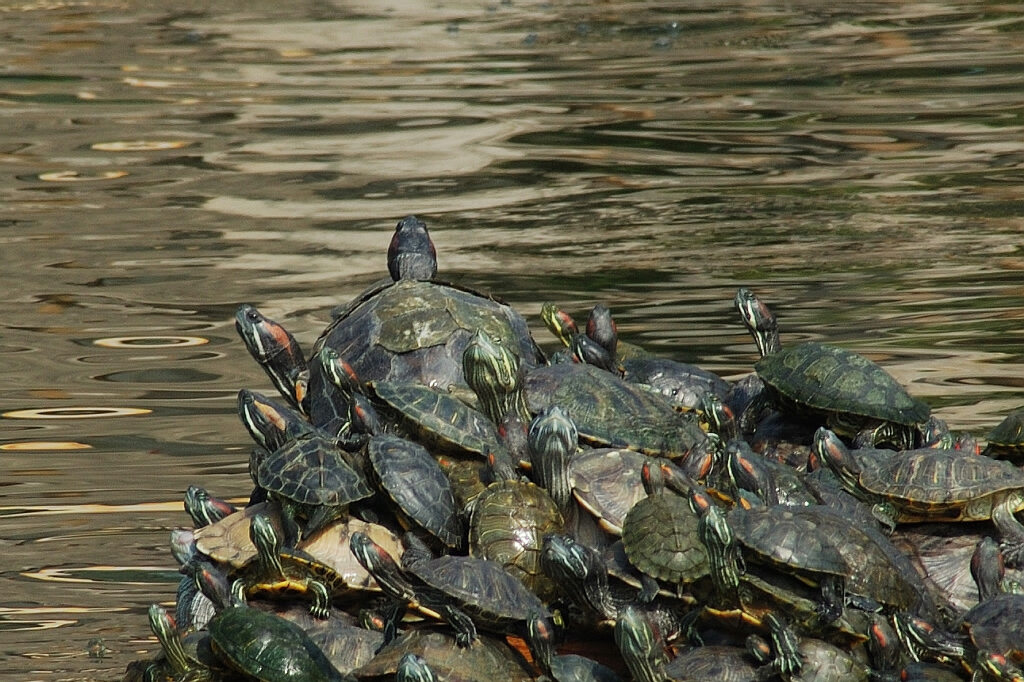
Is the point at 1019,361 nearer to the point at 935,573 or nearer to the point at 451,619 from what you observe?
the point at 935,573

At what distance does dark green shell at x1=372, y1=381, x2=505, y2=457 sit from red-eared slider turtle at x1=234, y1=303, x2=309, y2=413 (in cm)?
81

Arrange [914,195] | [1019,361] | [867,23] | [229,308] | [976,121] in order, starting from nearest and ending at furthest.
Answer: [1019,361], [229,308], [914,195], [976,121], [867,23]

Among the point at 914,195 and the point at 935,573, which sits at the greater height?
the point at 935,573

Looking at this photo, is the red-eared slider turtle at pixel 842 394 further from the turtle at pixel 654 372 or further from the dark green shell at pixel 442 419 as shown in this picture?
the dark green shell at pixel 442 419

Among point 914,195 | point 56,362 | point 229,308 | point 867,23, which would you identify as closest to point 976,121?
point 914,195

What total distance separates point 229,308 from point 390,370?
427cm

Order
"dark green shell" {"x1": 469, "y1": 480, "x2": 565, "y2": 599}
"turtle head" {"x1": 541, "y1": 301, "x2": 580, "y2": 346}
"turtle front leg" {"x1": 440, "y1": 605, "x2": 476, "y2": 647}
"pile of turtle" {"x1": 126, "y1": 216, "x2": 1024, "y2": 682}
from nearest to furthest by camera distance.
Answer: "pile of turtle" {"x1": 126, "y1": 216, "x2": 1024, "y2": 682} < "turtle front leg" {"x1": 440, "y1": 605, "x2": 476, "y2": 647} < "dark green shell" {"x1": 469, "y1": 480, "x2": 565, "y2": 599} < "turtle head" {"x1": 541, "y1": 301, "x2": 580, "y2": 346}

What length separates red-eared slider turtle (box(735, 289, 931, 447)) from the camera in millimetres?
4504

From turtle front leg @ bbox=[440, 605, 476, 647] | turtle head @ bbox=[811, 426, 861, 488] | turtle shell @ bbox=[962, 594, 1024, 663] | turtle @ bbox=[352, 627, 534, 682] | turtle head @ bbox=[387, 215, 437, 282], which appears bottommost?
turtle @ bbox=[352, 627, 534, 682]

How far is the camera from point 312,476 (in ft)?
13.7

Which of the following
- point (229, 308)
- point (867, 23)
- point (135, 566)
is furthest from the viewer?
point (867, 23)

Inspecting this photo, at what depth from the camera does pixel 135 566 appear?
217 inches

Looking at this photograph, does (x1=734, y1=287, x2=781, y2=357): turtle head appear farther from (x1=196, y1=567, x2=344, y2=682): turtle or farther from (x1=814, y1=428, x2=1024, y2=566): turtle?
(x1=196, y1=567, x2=344, y2=682): turtle

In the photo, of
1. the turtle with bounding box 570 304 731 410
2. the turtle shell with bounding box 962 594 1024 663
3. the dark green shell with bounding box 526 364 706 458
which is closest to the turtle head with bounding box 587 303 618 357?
the turtle with bounding box 570 304 731 410
